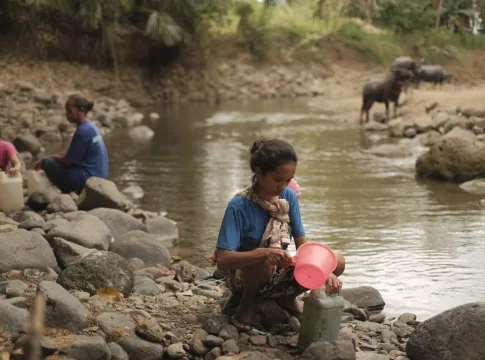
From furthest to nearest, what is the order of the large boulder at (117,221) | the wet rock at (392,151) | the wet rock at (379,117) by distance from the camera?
the wet rock at (379,117) < the wet rock at (392,151) < the large boulder at (117,221)

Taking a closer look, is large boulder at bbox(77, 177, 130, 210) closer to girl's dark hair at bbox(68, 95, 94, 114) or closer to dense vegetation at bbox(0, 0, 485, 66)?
girl's dark hair at bbox(68, 95, 94, 114)

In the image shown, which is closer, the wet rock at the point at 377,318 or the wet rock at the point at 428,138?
the wet rock at the point at 377,318

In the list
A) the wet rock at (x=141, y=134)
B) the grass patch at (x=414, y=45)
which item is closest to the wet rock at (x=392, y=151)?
the wet rock at (x=141, y=134)

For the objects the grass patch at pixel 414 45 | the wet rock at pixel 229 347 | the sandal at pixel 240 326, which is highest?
the grass patch at pixel 414 45

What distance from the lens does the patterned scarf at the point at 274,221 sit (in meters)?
3.72

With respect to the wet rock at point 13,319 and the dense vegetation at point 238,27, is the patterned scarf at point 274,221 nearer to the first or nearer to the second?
the wet rock at point 13,319

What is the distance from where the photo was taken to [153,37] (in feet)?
71.3

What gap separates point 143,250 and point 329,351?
8.21ft

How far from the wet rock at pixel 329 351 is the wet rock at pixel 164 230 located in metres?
3.20

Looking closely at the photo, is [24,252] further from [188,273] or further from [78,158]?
[78,158]

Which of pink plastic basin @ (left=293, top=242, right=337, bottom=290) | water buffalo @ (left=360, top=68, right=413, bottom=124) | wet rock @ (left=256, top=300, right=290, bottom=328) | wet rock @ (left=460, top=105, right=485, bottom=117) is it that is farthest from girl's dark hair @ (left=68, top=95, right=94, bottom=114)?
water buffalo @ (left=360, top=68, right=413, bottom=124)

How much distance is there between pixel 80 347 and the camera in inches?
126

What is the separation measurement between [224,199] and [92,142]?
6.11 ft

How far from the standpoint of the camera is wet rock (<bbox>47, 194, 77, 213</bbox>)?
6645mm
